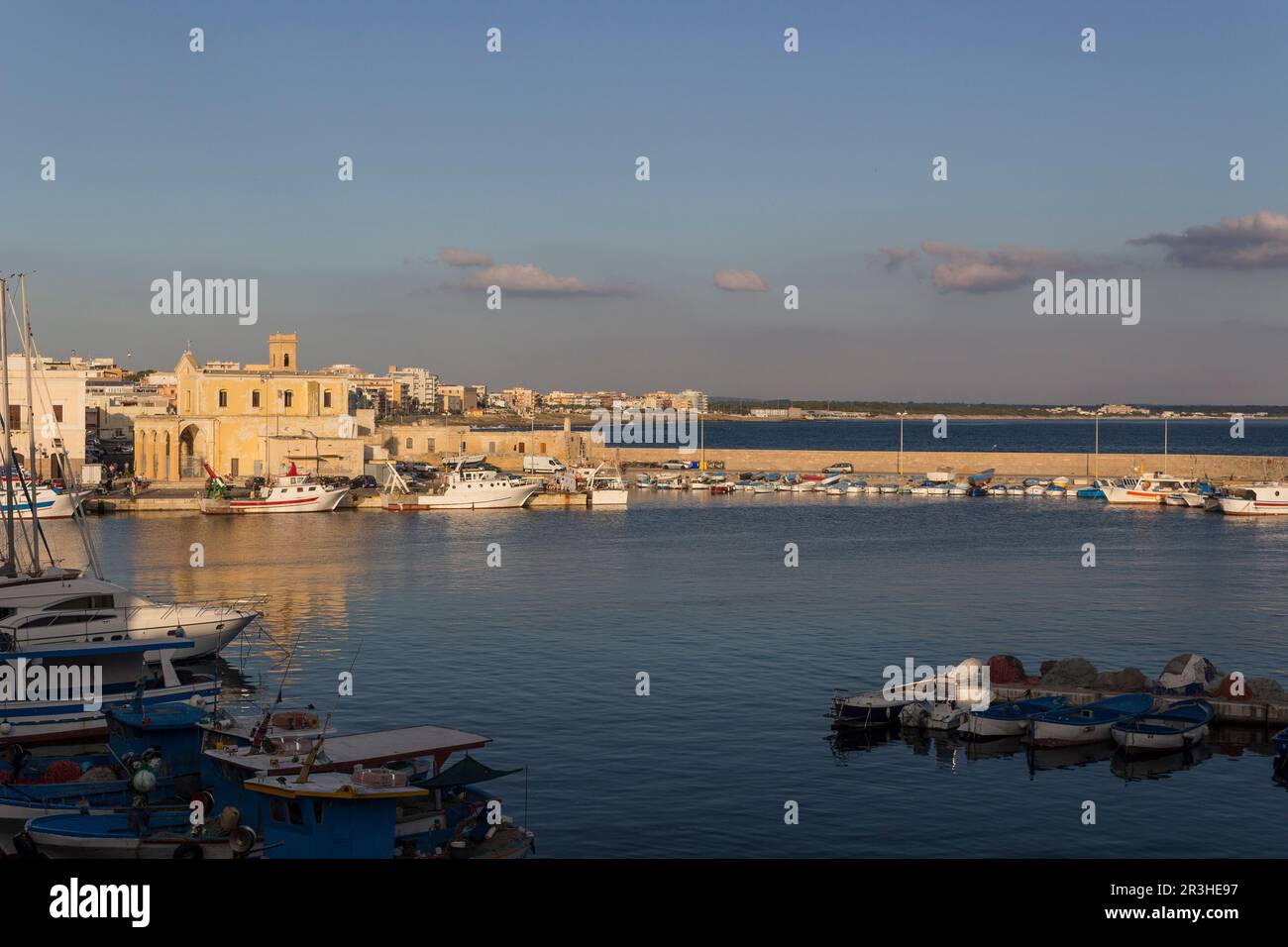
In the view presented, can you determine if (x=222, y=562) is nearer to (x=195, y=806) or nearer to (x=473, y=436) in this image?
(x=195, y=806)

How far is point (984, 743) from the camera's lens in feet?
87.2

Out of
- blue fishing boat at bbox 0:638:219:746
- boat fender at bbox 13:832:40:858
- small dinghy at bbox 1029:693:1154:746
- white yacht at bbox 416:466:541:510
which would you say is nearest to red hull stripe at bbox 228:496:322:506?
white yacht at bbox 416:466:541:510

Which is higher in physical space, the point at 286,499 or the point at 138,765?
the point at 286,499

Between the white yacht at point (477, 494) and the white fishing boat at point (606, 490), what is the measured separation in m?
4.51

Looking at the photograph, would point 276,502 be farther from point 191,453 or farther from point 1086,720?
point 1086,720

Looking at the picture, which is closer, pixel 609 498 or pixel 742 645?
pixel 742 645

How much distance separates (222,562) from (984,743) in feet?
122

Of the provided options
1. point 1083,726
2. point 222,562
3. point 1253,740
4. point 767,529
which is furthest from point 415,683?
point 767,529

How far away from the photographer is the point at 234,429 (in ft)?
277

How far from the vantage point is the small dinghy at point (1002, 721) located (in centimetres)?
2684

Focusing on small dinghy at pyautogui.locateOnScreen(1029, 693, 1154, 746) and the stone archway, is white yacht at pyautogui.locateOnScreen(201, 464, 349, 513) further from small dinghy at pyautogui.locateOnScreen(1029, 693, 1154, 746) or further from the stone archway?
small dinghy at pyautogui.locateOnScreen(1029, 693, 1154, 746)

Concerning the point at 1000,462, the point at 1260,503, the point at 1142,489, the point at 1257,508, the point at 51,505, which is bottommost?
the point at 1257,508

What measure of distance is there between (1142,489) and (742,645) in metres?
59.3

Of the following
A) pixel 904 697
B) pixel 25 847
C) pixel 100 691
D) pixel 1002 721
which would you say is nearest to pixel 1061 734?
pixel 1002 721
